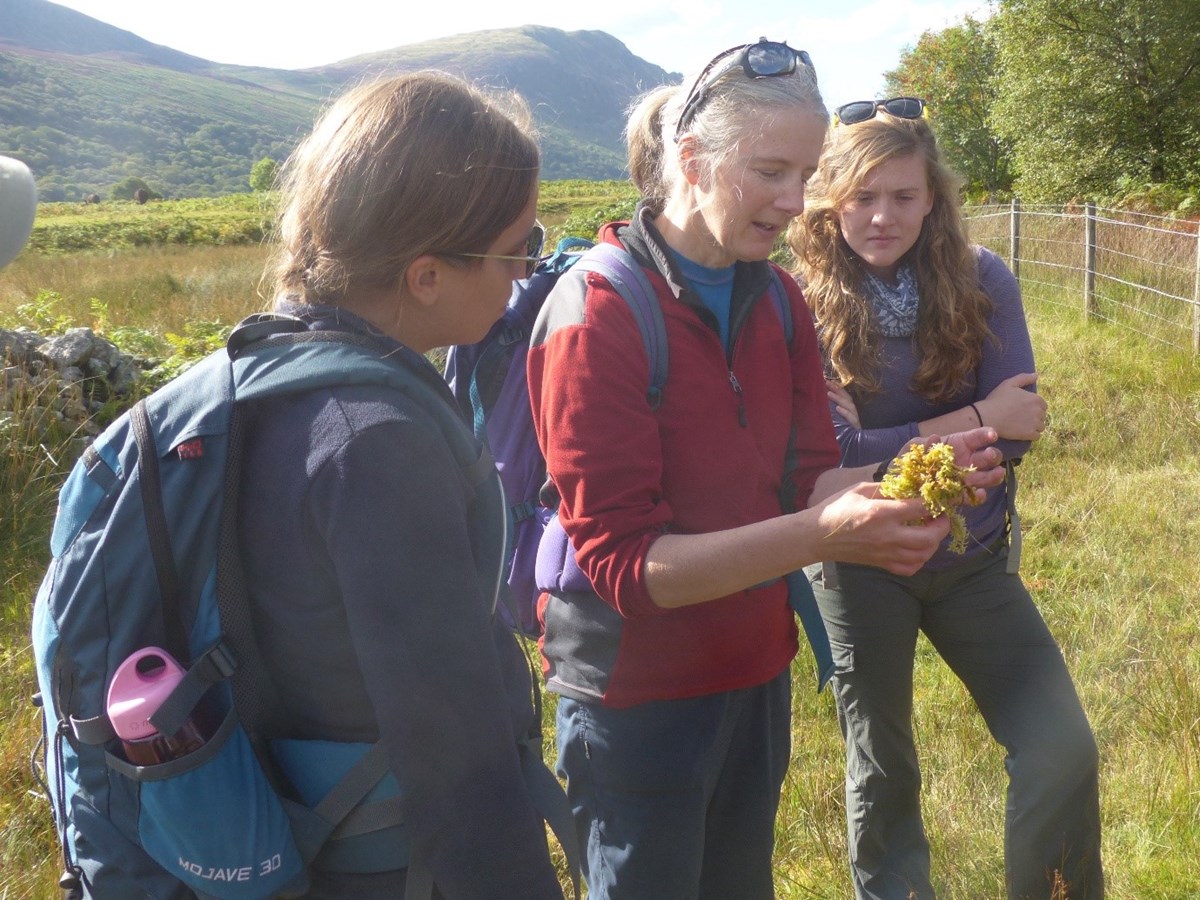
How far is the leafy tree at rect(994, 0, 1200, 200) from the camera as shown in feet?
76.7

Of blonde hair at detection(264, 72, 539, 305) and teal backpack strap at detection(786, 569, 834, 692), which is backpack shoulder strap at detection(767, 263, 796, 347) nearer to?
teal backpack strap at detection(786, 569, 834, 692)

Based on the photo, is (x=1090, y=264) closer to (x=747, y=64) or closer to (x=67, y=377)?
(x=67, y=377)

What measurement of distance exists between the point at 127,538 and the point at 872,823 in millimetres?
2157

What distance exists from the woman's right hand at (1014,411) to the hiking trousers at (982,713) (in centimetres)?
30

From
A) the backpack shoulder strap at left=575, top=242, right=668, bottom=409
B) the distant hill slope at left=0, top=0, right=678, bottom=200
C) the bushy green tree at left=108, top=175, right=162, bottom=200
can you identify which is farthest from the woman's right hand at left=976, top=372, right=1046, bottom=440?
the bushy green tree at left=108, top=175, right=162, bottom=200

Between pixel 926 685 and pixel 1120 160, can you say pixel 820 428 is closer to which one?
pixel 926 685

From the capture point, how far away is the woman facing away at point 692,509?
1.80 metres

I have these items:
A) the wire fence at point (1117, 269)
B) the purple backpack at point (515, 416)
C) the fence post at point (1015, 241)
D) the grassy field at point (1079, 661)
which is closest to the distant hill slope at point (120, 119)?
the fence post at point (1015, 241)

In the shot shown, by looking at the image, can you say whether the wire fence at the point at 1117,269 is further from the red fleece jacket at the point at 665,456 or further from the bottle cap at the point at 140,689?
the bottle cap at the point at 140,689

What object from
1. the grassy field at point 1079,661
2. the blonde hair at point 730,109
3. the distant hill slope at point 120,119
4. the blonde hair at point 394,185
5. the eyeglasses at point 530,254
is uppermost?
the distant hill slope at point 120,119

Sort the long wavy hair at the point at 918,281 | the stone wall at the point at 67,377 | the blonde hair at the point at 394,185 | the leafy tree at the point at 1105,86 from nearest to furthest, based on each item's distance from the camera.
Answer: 1. the blonde hair at the point at 394,185
2. the long wavy hair at the point at 918,281
3. the stone wall at the point at 67,377
4. the leafy tree at the point at 1105,86

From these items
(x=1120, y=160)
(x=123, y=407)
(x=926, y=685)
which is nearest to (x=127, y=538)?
(x=926, y=685)

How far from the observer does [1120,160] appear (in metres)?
24.1

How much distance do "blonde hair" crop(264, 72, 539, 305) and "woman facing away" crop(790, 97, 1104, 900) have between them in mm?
1435
